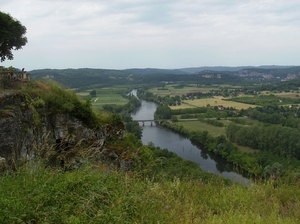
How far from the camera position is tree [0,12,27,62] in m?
13.2

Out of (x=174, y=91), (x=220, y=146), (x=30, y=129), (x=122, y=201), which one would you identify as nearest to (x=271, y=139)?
(x=220, y=146)

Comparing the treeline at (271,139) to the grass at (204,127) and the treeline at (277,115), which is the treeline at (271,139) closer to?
the grass at (204,127)

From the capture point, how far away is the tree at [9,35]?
520 inches

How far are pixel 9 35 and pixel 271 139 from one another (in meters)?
36.8

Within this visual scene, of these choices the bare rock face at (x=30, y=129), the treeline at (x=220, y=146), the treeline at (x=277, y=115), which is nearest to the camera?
the bare rock face at (x=30, y=129)

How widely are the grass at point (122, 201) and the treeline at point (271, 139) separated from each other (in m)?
33.8

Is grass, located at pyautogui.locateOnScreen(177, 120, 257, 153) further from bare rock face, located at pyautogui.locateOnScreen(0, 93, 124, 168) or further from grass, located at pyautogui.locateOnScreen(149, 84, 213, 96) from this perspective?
grass, located at pyautogui.locateOnScreen(149, 84, 213, 96)

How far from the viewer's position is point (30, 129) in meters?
6.93

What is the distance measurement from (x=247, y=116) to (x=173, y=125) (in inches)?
794

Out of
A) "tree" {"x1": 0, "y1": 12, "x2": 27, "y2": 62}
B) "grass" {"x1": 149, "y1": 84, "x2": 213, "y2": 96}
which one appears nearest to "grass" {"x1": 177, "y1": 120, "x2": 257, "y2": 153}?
"tree" {"x1": 0, "y1": 12, "x2": 27, "y2": 62}

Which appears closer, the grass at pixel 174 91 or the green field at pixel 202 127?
the green field at pixel 202 127

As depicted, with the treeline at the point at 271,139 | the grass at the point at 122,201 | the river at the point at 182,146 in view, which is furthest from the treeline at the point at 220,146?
the grass at the point at 122,201

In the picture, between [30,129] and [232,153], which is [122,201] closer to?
[30,129]

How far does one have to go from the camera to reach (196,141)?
154 feet
